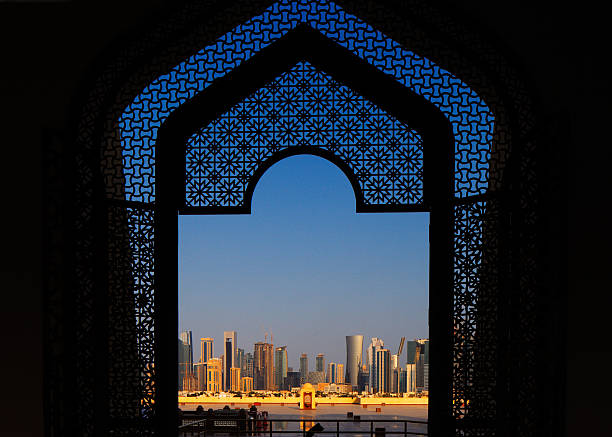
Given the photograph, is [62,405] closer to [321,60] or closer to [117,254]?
[117,254]

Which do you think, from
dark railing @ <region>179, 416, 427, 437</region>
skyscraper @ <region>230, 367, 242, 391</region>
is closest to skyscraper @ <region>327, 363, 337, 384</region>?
skyscraper @ <region>230, 367, 242, 391</region>

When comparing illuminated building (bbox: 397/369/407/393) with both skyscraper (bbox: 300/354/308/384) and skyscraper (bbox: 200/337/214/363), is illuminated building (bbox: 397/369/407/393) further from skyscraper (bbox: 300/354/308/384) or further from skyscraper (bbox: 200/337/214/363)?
skyscraper (bbox: 200/337/214/363)

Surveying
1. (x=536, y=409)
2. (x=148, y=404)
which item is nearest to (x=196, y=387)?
(x=148, y=404)

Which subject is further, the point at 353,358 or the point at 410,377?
the point at 353,358

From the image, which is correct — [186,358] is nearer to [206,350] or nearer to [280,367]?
[206,350]

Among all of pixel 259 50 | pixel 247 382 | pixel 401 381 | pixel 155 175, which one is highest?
pixel 259 50

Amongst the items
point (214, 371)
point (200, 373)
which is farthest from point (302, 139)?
point (214, 371)
